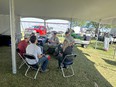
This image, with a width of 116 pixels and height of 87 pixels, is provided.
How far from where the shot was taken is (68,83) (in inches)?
139

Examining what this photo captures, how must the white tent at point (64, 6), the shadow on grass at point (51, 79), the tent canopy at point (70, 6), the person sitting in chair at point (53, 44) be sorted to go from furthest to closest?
the person sitting in chair at point (53, 44) → the tent canopy at point (70, 6) → the white tent at point (64, 6) → the shadow on grass at point (51, 79)

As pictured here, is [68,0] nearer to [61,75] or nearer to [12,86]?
[61,75]

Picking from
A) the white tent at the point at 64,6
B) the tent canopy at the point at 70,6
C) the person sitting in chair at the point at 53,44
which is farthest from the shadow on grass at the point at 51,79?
the tent canopy at the point at 70,6

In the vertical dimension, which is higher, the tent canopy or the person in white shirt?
the tent canopy

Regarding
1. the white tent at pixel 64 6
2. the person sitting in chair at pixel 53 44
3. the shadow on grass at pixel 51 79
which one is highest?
the white tent at pixel 64 6

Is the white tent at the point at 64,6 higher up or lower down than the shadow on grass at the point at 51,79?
higher up

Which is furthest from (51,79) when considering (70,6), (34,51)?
(70,6)

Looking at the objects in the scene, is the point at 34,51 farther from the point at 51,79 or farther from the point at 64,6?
the point at 64,6

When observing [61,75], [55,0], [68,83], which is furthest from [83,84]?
[55,0]

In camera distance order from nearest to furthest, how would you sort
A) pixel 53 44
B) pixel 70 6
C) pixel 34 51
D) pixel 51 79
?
pixel 34 51 < pixel 51 79 < pixel 70 6 < pixel 53 44

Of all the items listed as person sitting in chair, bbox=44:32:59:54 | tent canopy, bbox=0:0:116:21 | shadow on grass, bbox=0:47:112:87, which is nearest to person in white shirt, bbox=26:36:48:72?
shadow on grass, bbox=0:47:112:87

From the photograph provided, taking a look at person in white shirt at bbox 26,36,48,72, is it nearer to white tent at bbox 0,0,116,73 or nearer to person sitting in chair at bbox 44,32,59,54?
white tent at bbox 0,0,116,73

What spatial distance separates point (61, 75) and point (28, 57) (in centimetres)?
117

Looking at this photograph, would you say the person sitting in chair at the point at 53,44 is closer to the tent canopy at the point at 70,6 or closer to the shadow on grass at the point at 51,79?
the tent canopy at the point at 70,6
